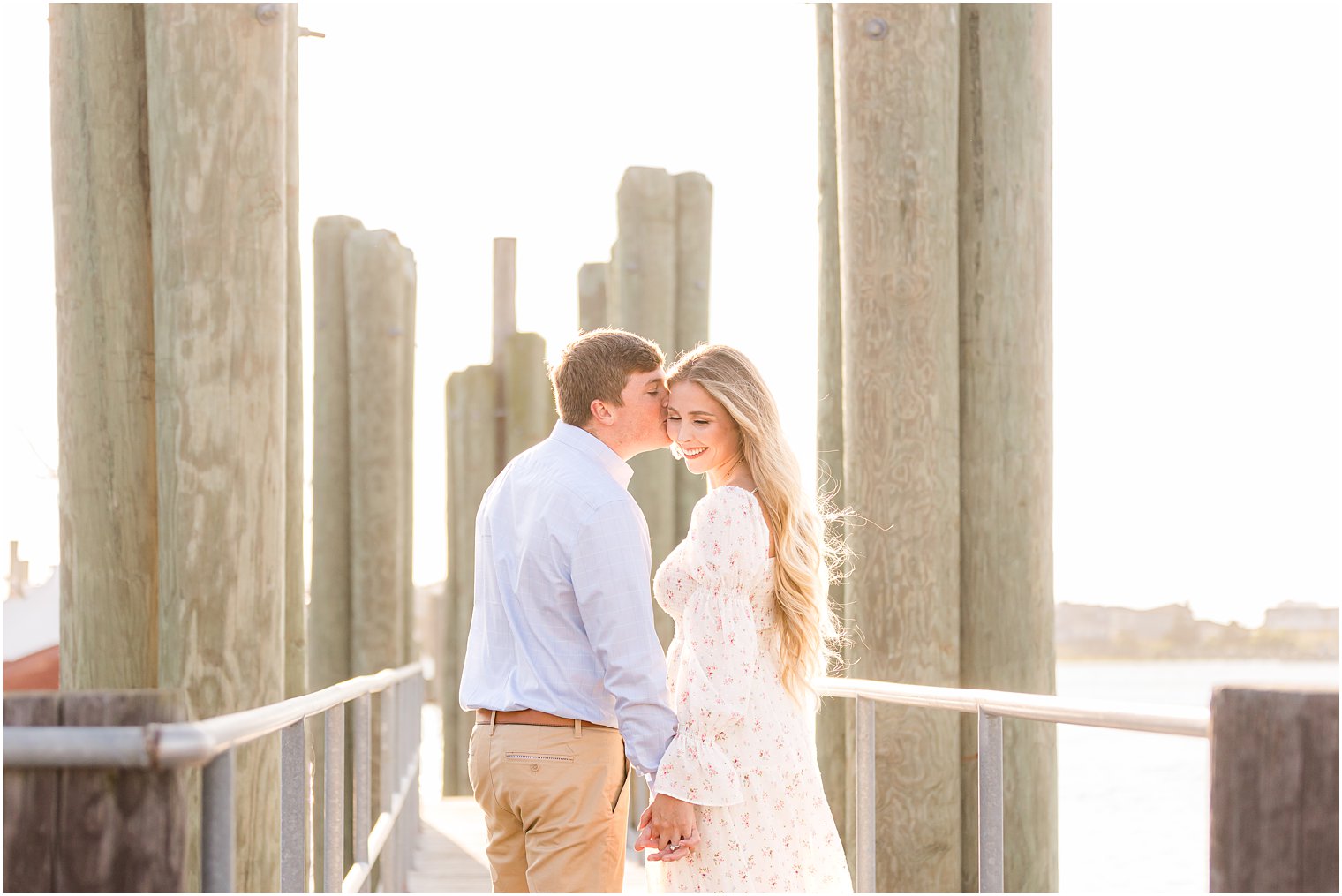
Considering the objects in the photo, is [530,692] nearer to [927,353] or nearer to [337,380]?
[927,353]

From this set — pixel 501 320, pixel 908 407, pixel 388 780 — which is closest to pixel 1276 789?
pixel 908 407

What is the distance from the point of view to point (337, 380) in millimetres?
9742

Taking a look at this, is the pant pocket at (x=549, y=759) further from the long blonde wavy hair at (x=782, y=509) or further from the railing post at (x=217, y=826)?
the railing post at (x=217, y=826)

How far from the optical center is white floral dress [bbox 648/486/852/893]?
3207 millimetres

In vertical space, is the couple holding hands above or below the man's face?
below

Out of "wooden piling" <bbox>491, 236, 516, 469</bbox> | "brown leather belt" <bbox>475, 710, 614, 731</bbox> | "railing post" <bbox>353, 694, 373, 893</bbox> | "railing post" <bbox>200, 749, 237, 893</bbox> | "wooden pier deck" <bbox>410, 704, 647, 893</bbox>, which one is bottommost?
"wooden pier deck" <bbox>410, 704, 647, 893</bbox>

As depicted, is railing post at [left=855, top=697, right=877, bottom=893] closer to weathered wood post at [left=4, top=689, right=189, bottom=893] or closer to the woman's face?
the woman's face

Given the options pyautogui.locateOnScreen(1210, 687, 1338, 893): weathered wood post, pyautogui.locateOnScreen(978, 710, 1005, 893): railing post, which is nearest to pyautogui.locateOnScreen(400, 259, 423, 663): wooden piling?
pyautogui.locateOnScreen(978, 710, 1005, 893): railing post

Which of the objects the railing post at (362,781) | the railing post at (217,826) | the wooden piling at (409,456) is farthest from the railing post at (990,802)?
the wooden piling at (409,456)

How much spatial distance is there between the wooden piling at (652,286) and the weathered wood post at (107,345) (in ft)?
15.0

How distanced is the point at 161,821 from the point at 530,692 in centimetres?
160

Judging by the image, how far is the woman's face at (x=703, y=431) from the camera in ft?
11.1

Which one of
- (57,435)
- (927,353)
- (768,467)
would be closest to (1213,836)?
(768,467)

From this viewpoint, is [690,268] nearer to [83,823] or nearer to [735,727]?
[735,727]
